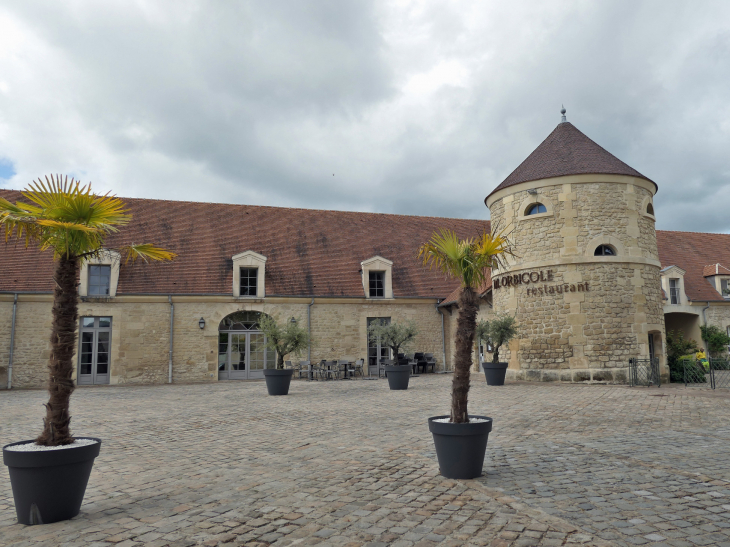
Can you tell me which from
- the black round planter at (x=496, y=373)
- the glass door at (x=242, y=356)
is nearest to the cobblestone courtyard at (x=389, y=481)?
the black round planter at (x=496, y=373)

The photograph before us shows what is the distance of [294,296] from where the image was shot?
19297 millimetres

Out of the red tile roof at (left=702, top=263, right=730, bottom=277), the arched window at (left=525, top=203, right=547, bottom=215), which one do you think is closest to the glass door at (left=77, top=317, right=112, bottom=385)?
the arched window at (left=525, top=203, right=547, bottom=215)

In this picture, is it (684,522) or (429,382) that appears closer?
(684,522)

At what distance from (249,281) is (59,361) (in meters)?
15.4

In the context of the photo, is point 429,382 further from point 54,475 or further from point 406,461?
point 54,475

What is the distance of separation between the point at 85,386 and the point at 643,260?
1810 centimetres

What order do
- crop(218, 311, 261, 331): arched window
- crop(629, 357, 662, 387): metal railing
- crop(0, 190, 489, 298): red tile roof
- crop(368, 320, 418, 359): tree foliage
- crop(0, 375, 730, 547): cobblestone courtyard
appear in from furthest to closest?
crop(218, 311, 261, 331): arched window, crop(0, 190, 489, 298): red tile roof, crop(368, 320, 418, 359): tree foliage, crop(629, 357, 662, 387): metal railing, crop(0, 375, 730, 547): cobblestone courtyard

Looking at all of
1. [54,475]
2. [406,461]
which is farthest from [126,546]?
[406,461]

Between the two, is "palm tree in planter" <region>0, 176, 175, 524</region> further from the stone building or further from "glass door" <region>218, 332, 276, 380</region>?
"glass door" <region>218, 332, 276, 380</region>

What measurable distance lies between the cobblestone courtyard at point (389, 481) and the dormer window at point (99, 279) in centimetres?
848

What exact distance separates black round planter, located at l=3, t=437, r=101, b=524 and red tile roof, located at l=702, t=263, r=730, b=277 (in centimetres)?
2497

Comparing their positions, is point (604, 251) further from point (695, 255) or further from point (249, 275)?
point (249, 275)

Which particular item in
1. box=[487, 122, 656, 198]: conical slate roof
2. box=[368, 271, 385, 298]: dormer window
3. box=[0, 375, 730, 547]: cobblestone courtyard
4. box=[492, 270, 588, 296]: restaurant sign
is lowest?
box=[0, 375, 730, 547]: cobblestone courtyard

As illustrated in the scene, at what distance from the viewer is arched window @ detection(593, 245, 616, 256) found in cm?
1509
